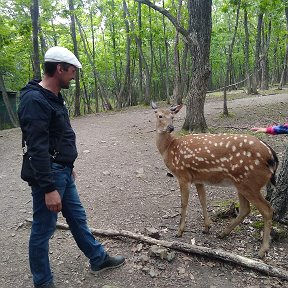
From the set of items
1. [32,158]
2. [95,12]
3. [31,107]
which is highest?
[95,12]

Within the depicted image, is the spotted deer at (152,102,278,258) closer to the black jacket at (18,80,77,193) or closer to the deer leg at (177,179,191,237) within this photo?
the deer leg at (177,179,191,237)

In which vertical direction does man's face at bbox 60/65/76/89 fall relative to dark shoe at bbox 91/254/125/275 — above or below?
above

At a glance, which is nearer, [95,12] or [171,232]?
[171,232]

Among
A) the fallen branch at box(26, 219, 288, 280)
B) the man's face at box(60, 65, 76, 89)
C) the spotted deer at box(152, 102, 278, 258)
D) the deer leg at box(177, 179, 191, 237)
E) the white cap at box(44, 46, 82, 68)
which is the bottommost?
the fallen branch at box(26, 219, 288, 280)

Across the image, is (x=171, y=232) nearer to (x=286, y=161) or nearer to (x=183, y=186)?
(x=183, y=186)

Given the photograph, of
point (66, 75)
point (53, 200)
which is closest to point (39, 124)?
point (66, 75)

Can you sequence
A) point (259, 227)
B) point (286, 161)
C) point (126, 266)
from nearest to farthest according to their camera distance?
point (126, 266) < point (286, 161) < point (259, 227)

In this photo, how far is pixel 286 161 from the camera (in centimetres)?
429

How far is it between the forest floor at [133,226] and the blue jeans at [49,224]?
0.41 metres

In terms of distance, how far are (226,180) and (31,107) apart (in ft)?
8.44

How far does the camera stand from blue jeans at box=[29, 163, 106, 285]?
325 centimetres

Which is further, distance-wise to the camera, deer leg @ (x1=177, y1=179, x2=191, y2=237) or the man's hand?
deer leg @ (x1=177, y1=179, x2=191, y2=237)

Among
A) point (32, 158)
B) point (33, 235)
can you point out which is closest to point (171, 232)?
point (33, 235)

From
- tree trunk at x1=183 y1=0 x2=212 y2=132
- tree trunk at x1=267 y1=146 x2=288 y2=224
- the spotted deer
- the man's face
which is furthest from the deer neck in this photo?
tree trunk at x1=183 y1=0 x2=212 y2=132
